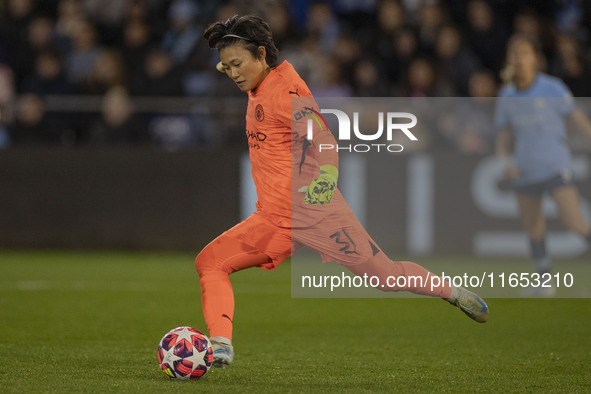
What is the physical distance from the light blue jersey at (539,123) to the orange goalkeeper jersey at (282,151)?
4635mm

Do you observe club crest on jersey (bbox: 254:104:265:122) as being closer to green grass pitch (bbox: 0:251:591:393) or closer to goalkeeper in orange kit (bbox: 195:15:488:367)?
goalkeeper in orange kit (bbox: 195:15:488:367)

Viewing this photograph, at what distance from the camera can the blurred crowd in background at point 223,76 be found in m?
13.1

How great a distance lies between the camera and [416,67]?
1291 cm

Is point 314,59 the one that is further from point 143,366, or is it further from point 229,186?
point 143,366

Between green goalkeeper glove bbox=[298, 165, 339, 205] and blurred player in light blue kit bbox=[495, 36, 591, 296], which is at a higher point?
Answer: blurred player in light blue kit bbox=[495, 36, 591, 296]

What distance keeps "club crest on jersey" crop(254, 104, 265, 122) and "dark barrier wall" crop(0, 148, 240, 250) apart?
796 centimetres

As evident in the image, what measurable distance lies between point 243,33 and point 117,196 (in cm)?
848

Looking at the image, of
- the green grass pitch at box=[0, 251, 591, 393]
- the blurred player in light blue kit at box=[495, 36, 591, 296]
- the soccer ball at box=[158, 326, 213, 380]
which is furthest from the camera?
the blurred player in light blue kit at box=[495, 36, 591, 296]

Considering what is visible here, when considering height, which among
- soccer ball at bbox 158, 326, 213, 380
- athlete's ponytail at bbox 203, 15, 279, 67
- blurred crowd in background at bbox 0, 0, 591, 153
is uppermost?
blurred crowd in background at bbox 0, 0, 591, 153

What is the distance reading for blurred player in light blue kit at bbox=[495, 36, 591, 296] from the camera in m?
9.60

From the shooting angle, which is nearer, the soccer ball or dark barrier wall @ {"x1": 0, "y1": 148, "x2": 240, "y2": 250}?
the soccer ball

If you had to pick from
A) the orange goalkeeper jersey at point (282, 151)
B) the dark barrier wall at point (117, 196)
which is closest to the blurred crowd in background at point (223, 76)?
the dark barrier wall at point (117, 196)

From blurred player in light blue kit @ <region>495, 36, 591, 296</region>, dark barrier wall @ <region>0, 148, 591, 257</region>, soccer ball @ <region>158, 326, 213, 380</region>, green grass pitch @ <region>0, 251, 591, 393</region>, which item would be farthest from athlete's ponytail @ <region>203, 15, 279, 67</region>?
dark barrier wall @ <region>0, 148, 591, 257</region>

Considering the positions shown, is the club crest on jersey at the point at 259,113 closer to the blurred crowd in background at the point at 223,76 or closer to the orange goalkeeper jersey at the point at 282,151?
the orange goalkeeper jersey at the point at 282,151
